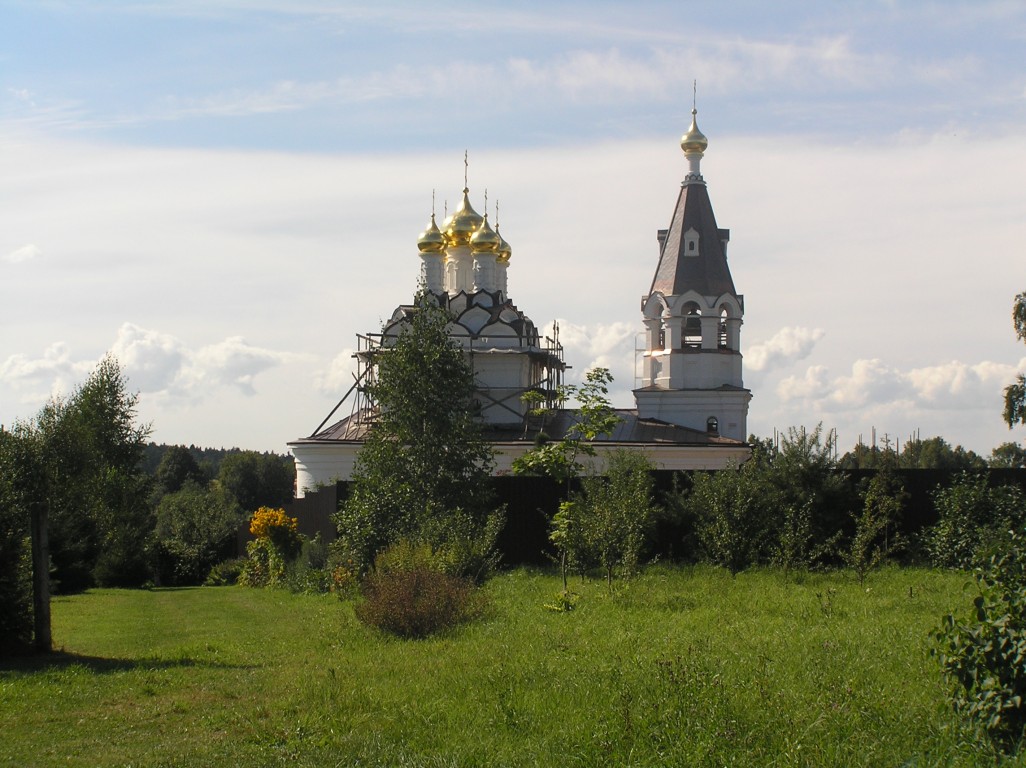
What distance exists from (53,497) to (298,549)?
5312mm

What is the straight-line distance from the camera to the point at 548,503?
1966 centimetres

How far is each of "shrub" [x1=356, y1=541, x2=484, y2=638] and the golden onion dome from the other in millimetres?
31707

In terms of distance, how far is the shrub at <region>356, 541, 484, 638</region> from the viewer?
12086 mm

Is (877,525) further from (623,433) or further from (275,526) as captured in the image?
(623,433)

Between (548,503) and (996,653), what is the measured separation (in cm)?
1328

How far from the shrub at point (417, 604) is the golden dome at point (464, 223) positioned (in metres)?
33.2

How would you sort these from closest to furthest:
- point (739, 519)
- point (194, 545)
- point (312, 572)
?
point (739, 519), point (312, 572), point (194, 545)

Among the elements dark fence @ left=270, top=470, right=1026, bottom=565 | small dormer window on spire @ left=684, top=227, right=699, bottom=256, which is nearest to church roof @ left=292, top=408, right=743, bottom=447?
small dormer window on spire @ left=684, top=227, right=699, bottom=256

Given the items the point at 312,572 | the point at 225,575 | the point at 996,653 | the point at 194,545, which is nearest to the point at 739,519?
the point at 312,572

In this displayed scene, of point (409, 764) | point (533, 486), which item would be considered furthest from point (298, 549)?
point (409, 764)

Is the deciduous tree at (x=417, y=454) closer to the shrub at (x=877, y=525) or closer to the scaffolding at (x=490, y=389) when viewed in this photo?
the shrub at (x=877, y=525)

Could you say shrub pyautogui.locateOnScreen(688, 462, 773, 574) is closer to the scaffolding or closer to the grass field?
the grass field

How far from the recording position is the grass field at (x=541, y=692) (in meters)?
7.14

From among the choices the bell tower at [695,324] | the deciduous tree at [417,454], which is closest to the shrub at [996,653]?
the deciduous tree at [417,454]
